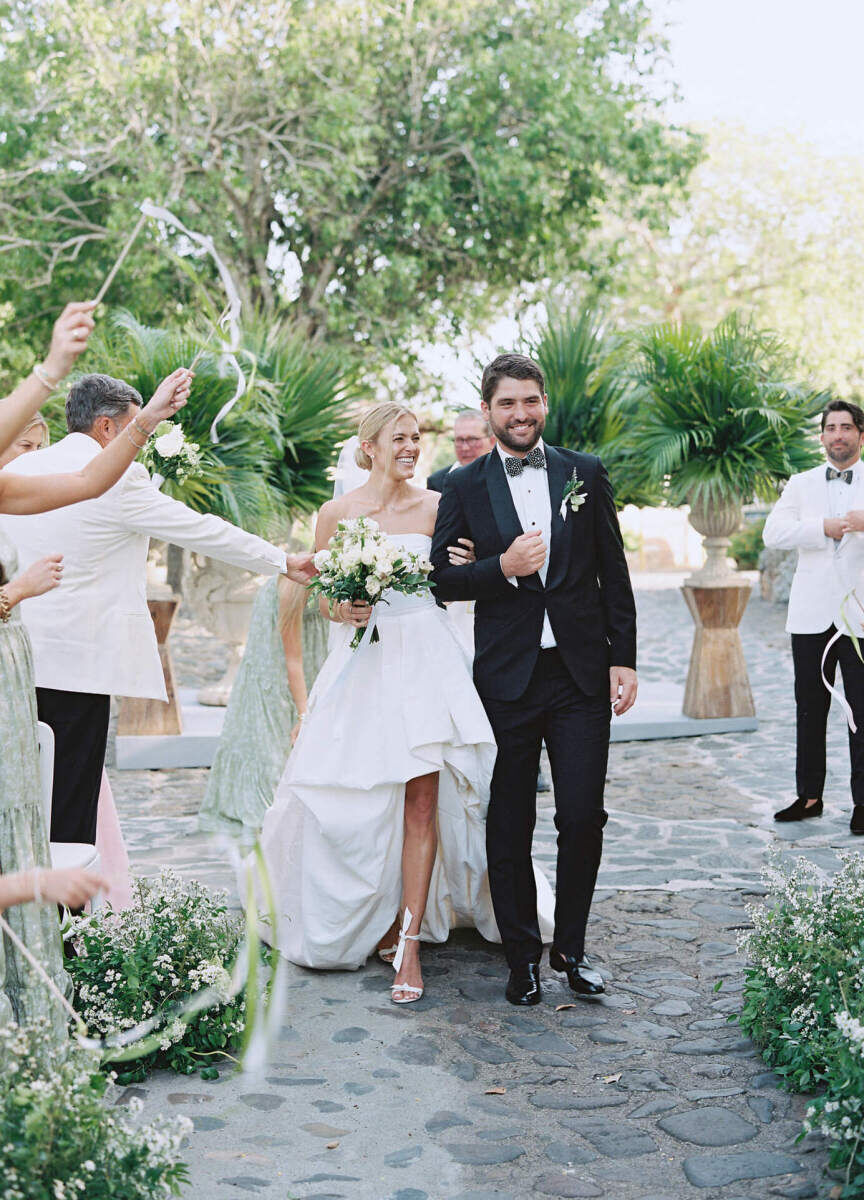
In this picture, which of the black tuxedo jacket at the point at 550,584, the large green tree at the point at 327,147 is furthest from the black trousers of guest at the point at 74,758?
the large green tree at the point at 327,147

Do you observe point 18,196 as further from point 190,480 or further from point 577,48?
point 190,480

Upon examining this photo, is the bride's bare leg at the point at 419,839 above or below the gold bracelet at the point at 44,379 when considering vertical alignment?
below

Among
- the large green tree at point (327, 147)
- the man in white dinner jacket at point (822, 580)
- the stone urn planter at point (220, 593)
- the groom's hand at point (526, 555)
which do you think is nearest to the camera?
the groom's hand at point (526, 555)

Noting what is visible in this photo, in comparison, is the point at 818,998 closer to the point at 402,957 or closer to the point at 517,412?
the point at 402,957

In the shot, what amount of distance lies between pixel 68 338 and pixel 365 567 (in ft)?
6.10

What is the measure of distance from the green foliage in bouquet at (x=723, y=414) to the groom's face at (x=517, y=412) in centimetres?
532

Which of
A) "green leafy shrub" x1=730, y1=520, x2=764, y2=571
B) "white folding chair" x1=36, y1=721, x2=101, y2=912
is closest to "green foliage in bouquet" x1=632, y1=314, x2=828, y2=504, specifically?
"white folding chair" x1=36, y1=721, x2=101, y2=912

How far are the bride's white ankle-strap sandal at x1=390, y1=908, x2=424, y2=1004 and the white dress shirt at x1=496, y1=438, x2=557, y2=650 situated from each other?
1.18m

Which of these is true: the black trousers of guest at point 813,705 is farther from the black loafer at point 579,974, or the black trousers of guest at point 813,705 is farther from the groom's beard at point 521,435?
the groom's beard at point 521,435

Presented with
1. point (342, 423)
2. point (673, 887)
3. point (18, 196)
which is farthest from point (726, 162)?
point (673, 887)

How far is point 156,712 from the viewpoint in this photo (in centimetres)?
1009

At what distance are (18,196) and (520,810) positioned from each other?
16.0 meters

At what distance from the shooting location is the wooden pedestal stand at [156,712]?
1003 cm

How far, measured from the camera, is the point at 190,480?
907cm
